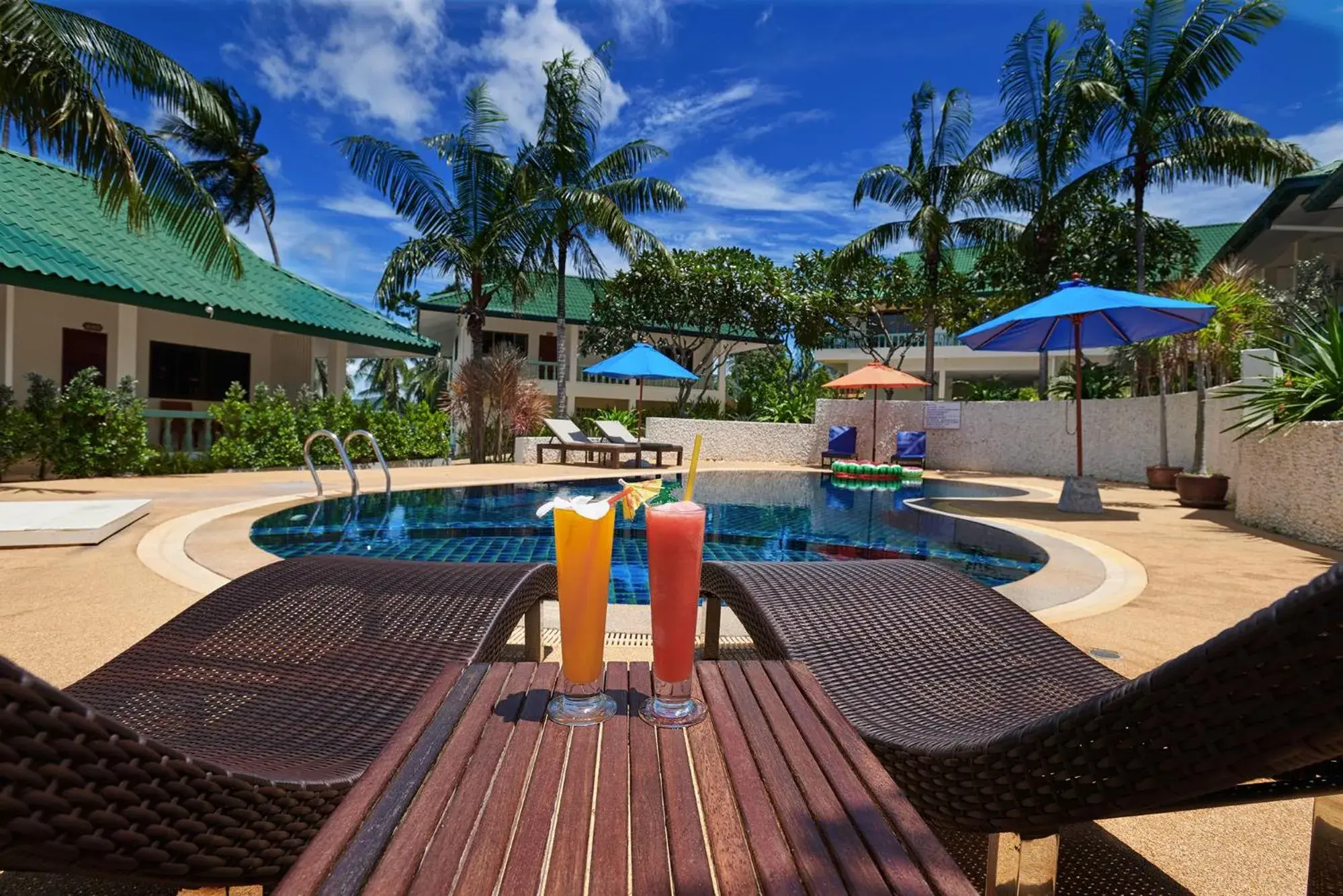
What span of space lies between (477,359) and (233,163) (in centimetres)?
1792

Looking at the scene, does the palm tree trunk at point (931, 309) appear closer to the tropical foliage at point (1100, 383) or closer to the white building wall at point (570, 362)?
the tropical foliage at point (1100, 383)

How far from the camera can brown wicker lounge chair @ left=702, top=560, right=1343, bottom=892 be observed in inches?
34.6

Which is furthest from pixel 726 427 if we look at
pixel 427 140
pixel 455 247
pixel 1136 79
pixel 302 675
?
pixel 302 675

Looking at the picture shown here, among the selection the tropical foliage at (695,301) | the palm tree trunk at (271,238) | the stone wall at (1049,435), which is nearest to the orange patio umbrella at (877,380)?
the stone wall at (1049,435)

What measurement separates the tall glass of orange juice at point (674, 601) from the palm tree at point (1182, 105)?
15965 millimetres

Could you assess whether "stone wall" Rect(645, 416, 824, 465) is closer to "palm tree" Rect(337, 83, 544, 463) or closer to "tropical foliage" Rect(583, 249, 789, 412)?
"tropical foliage" Rect(583, 249, 789, 412)

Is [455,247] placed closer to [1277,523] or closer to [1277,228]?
[1277,523]

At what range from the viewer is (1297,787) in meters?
1.08

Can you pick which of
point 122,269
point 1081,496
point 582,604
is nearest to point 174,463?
point 122,269

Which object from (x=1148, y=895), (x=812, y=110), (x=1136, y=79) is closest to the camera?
(x=1148, y=895)

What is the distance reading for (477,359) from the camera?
15.2 m

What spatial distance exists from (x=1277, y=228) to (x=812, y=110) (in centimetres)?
1938

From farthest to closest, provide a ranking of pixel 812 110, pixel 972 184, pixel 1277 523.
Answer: pixel 812 110 < pixel 972 184 < pixel 1277 523

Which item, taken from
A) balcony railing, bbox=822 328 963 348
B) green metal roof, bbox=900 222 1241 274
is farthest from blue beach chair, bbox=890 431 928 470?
green metal roof, bbox=900 222 1241 274
